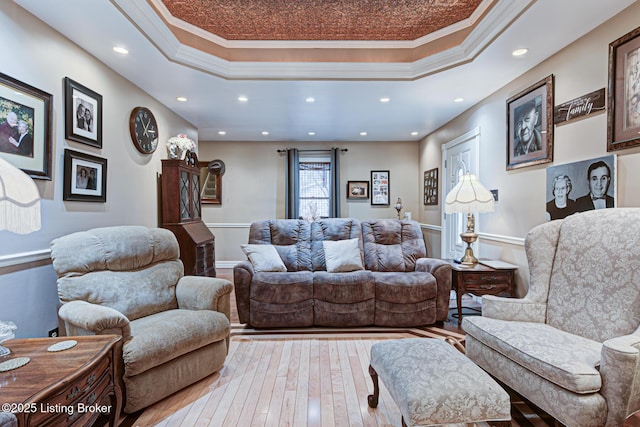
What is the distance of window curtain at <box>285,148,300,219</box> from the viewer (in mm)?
6190

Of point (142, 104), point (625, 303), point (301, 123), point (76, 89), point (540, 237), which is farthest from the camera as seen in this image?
point (301, 123)

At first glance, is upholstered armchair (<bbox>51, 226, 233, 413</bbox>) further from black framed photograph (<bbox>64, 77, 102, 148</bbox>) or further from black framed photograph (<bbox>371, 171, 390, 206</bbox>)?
black framed photograph (<bbox>371, 171, 390, 206</bbox>)

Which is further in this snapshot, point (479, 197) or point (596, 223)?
point (479, 197)

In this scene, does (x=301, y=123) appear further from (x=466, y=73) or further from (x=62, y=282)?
(x=62, y=282)

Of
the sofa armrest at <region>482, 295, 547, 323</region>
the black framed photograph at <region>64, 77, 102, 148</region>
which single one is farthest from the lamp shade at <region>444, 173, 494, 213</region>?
the black framed photograph at <region>64, 77, 102, 148</region>

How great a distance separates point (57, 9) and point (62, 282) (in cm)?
185

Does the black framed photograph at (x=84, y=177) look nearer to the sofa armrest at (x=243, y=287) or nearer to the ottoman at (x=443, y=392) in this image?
the sofa armrest at (x=243, y=287)

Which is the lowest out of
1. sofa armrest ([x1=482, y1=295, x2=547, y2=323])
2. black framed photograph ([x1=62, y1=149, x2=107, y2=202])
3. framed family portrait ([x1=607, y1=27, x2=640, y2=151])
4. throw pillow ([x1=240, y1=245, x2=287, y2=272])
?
sofa armrest ([x1=482, y1=295, x2=547, y2=323])

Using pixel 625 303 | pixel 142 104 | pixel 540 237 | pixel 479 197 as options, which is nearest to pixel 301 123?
pixel 142 104

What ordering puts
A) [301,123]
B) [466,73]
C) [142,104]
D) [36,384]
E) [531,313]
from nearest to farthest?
[36,384], [531,313], [466,73], [142,104], [301,123]

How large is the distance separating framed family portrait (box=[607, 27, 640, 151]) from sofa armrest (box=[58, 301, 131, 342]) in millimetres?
3395

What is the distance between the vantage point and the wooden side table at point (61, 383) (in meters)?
1.06

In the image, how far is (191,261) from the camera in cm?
374

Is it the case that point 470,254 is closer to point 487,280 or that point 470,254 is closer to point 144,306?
point 487,280
